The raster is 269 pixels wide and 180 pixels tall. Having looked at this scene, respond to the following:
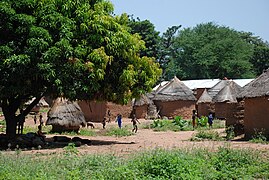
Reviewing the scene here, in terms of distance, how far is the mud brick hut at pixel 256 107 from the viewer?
18234 millimetres

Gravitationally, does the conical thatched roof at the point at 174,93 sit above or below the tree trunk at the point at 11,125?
above

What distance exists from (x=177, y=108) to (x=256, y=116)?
67.5 feet

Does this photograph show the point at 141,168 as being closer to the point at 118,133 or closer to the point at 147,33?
the point at 118,133

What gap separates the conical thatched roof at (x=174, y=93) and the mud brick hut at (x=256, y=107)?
1928cm

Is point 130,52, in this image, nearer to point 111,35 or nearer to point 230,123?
point 111,35

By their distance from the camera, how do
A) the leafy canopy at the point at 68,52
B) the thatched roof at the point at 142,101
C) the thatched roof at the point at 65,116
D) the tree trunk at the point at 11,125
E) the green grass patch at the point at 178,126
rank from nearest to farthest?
the leafy canopy at the point at 68,52 < the tree trunk at the point at 11,125 < the thatched roof at the point at 65,116 < the green grass patch at the point at 178,126 < the thatched roof at the point at 142,101

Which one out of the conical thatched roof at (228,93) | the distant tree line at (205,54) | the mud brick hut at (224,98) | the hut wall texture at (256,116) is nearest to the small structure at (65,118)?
the hut wall texture at (256,116)

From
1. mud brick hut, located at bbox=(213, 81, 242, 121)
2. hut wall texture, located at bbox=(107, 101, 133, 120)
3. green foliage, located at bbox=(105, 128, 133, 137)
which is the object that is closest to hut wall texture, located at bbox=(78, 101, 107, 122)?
hut wall texture, located at bbox=(107, 101, 133, 120)

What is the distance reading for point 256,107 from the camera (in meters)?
18.7

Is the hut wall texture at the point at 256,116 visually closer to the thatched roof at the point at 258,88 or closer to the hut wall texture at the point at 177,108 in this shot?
the thatched roof at the point at 258,88

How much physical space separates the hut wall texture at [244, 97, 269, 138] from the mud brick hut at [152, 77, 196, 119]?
1936 cm

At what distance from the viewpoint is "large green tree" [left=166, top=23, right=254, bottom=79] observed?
60.5 m

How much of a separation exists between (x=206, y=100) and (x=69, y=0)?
1011 inches

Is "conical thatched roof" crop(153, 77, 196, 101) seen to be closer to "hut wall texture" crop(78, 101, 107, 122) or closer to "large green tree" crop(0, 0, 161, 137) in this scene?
"hut wall texture" crop(78, 101, 107, 122)
